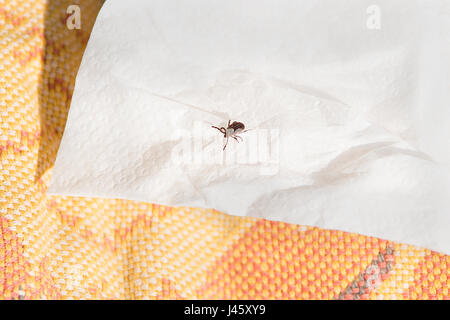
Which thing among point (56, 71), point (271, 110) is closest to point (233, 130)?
point (271, 110)

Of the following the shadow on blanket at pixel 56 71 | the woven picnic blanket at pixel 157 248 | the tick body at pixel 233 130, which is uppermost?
the shadow on blanket at pixel 56 71

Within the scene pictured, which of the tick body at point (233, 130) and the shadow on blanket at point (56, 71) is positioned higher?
the shadow on blanket at point (56, 71)

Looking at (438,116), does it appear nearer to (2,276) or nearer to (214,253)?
(214,253)

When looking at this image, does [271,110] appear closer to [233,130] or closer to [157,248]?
[233,130]

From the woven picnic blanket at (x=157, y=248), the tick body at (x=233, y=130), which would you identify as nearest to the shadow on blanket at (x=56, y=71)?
the woven picnic blanket at (x=157, y=248)

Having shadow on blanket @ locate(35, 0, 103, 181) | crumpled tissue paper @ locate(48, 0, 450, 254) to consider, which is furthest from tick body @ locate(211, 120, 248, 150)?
shadow on blanket @ locate(35, 0, 103, 181)

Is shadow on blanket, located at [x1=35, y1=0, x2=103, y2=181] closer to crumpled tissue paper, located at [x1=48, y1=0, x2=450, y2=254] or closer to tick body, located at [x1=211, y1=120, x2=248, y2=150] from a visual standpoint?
crumpled tissue paper, located at [x1=48, y1=0, x2=450, y2=254]

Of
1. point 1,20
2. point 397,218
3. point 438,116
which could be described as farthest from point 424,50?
point 1,20

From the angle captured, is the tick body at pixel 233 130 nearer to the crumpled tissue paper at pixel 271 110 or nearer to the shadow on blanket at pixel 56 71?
the crumpled tissue paper at pixel 271 110
